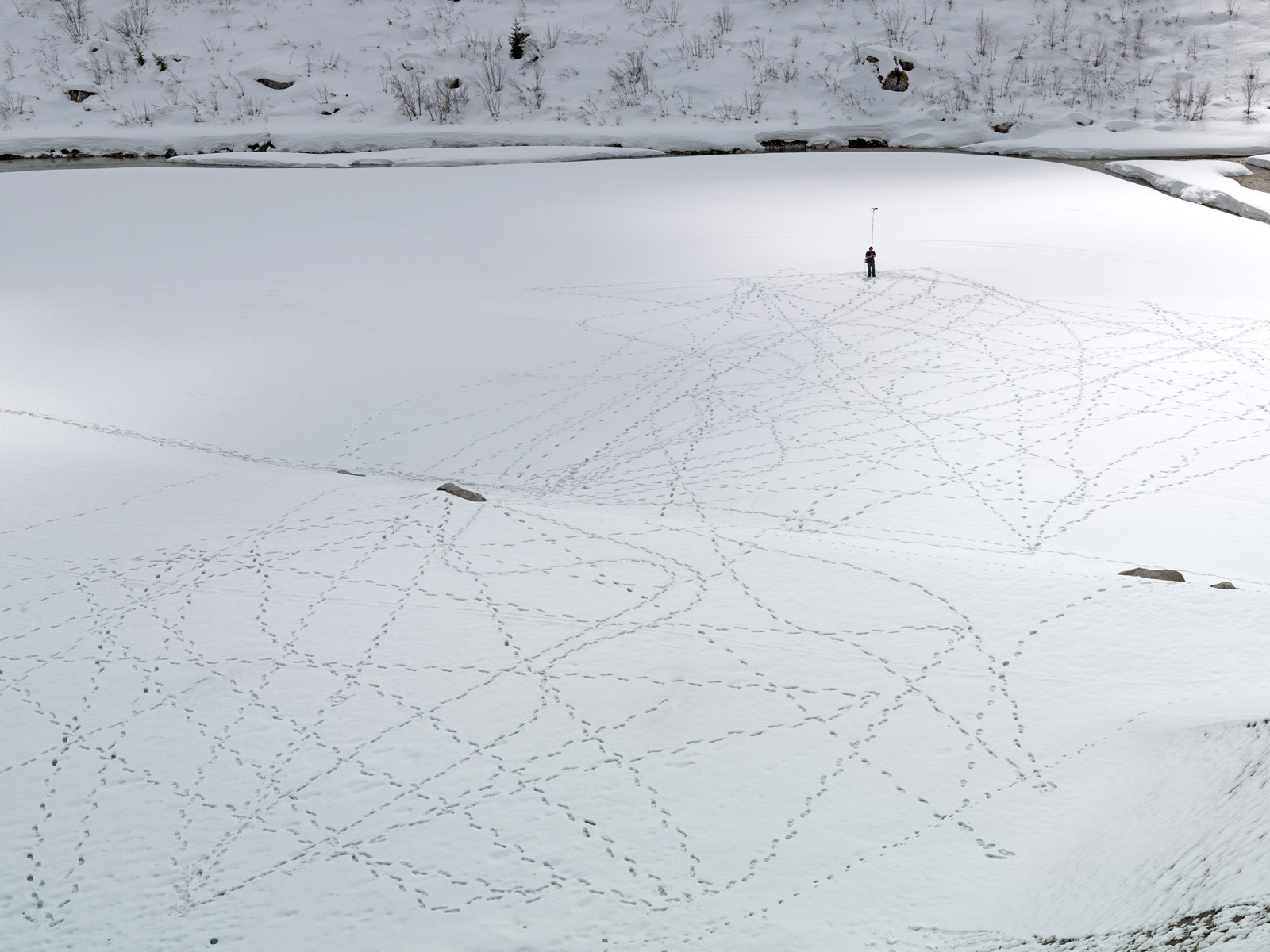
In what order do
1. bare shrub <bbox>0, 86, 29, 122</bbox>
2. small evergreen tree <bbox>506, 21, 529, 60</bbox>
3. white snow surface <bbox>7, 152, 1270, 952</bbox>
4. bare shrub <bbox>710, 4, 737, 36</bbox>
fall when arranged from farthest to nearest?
1. bare shrub <bbox>710, 4, 737, 36</bbox>
2. small evergreen tree <bbox>506, 21, 529, 60</bbox>
3. bare shrub <bbox>0, 86, 29, 122</bbox>
4. white snow surface <bbox>7, 152, 1270, 952</bbox>

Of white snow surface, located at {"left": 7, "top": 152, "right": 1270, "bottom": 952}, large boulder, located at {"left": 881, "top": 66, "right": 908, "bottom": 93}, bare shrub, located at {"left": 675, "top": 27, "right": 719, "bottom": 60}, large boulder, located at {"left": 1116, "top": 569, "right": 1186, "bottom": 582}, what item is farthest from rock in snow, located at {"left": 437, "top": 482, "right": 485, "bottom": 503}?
bare shrub, located at {"left": 675, "top": 27, "right": 719, "bottom": 60}

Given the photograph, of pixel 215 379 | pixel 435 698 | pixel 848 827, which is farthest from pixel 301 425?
pixel 848 827

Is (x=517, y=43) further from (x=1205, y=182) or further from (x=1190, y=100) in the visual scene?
(x=1205, y=182)

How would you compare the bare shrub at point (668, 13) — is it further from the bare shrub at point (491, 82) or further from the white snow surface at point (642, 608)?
the white snow surface at point (642, 608)

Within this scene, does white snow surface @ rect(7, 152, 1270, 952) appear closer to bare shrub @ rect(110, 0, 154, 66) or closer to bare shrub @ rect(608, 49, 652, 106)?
bare shrub @ rect(608, 49, 652, 106)

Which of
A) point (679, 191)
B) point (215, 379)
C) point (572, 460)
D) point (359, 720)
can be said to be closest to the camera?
point (359, 720)

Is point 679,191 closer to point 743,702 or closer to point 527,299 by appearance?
point 527,299
